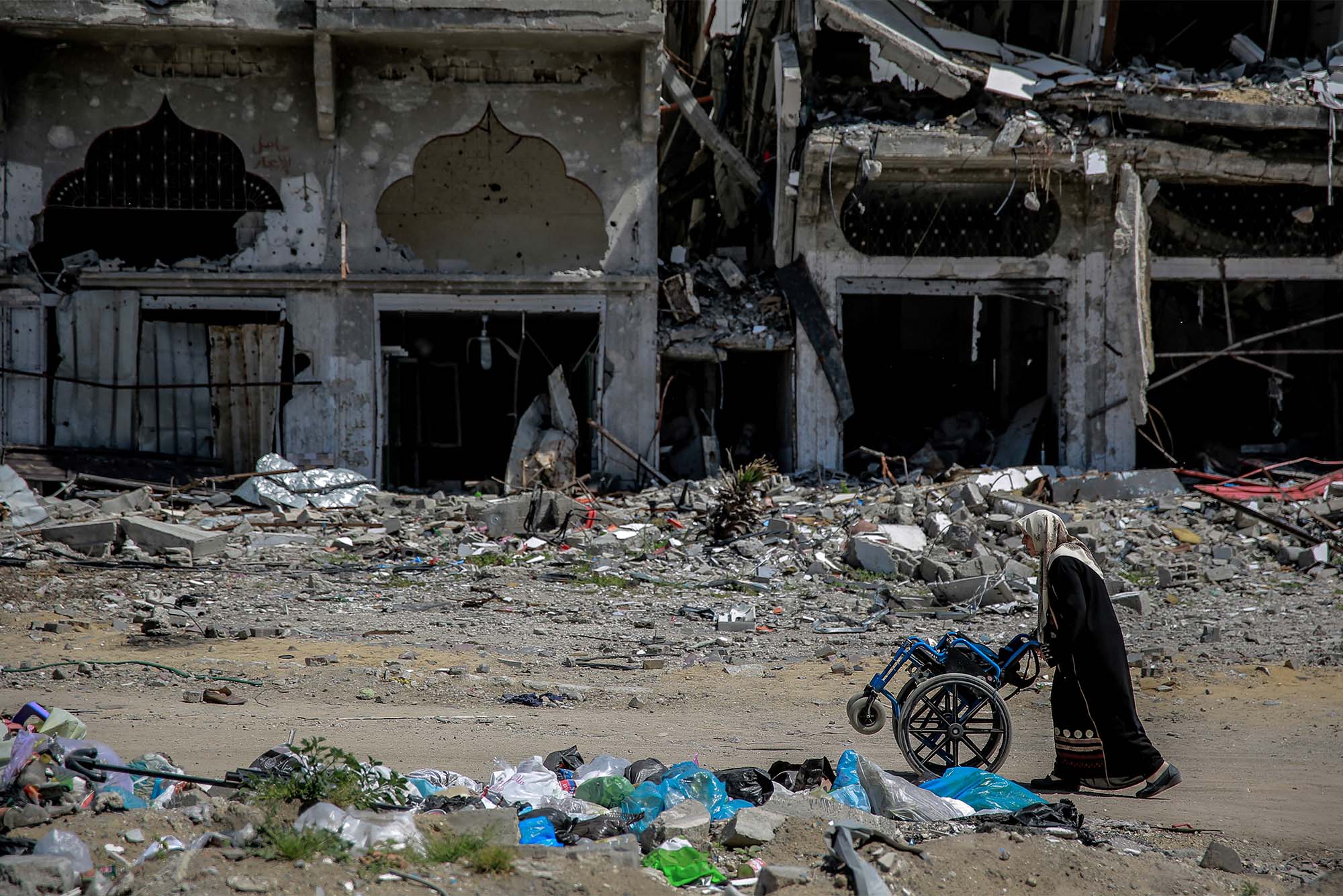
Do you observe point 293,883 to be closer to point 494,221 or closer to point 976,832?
point 976,832

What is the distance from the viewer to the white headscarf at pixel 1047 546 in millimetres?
5094

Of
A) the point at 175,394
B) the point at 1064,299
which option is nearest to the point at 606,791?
the point at 175,394

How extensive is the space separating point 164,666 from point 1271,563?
31.0 feet

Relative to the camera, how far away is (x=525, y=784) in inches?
179

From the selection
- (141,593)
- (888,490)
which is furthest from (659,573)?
(141,593)

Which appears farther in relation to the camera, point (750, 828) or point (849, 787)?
point (849, 787)

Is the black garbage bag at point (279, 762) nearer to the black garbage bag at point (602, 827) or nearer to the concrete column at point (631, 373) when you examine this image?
the black garbage bag at point (602, 827)

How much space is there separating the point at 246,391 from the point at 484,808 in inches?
428

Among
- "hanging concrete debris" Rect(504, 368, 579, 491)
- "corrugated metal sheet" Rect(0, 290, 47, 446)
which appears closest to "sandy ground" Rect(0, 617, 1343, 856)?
"hanging concrete debris" Rect(504, 368, 579, 491)

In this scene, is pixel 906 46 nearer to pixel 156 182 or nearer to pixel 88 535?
pixel 156 182

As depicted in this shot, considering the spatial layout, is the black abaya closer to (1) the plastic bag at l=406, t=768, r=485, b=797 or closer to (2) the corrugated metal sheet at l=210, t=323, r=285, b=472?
(1) the plastic bag at l=406, t=768, r=485, b=797

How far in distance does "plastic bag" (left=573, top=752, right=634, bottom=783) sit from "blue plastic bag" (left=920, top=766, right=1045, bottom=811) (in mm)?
1268

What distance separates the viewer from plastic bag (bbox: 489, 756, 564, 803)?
4.46 metres

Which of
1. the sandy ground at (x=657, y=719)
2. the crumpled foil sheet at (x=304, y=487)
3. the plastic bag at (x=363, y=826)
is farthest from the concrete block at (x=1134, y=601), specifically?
the crumpled foil sheet at (x=304, y=487)
